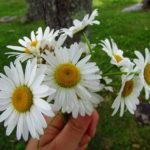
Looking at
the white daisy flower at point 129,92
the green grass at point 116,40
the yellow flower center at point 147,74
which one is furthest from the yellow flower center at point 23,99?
the green grass at point 116,40

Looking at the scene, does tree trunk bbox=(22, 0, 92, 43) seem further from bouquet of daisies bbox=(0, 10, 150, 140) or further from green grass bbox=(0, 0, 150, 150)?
bouquet of daisies bbox=(0, 10, 150, 140)

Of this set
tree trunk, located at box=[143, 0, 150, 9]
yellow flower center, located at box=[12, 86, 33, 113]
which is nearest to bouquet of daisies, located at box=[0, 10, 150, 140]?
yellow flower center, located at box=[12, 86, 33, 113]

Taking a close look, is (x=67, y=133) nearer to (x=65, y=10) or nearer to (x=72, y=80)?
(x=72, y=80)

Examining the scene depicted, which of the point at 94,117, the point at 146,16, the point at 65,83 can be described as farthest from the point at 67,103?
the point at 146,16

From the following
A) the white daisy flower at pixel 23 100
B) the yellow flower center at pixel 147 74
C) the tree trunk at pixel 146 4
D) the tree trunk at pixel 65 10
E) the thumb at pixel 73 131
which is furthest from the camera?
the tree trunk at pixel 146 4

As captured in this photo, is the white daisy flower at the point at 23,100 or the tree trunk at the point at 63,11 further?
the tree trunk at the point at 63,11

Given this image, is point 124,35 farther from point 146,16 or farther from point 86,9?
point 86,9

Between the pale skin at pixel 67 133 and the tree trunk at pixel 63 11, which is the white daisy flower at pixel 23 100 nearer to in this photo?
the pale skin at pixel 67 133
